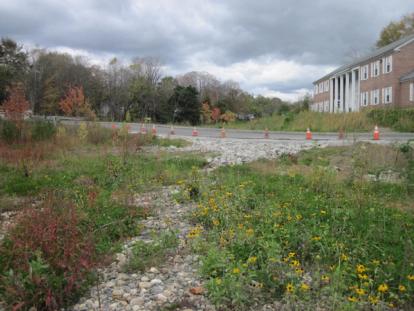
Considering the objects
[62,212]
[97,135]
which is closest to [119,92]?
[97,135]

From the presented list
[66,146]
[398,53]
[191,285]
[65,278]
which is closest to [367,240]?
[191,285]

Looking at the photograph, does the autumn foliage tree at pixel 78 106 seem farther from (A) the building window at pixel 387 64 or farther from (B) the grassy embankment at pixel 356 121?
(A) the building window at pixel 387 64

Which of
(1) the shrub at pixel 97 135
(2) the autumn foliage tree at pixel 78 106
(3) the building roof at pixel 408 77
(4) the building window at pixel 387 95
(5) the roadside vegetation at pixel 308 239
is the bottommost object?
(5) the roadside vegetation at pixel 308 239

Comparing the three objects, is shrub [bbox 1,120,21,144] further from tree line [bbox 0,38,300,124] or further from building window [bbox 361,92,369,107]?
building window [bbox 361,92,369,107]

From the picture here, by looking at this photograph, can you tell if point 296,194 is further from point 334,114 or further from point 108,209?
point 334,114

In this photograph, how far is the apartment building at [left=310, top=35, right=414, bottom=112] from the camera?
1245 inches

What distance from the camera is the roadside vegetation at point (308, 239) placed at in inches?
124

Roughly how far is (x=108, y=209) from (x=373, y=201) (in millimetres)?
4104

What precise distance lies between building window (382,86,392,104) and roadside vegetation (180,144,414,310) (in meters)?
28.5

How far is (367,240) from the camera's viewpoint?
167 inches

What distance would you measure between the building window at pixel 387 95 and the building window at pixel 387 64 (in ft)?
5.36

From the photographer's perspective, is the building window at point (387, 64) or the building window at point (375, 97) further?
the building window at point (375, 97)

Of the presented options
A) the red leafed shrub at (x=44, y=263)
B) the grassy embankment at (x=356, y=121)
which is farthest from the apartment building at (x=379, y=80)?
the red leafed shrub at (x=44, y=263)

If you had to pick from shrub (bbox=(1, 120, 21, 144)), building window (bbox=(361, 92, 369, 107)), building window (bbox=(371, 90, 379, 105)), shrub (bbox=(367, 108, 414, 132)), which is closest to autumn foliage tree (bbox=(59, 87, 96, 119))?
shrub (bbox=(1, 120, 21, 144))
